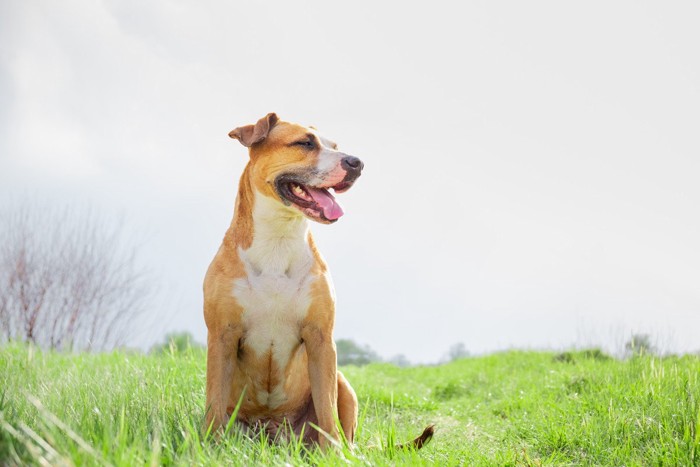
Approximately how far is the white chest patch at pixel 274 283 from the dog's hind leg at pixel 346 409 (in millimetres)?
472

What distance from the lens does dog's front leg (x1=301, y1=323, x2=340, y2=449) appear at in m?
4.09

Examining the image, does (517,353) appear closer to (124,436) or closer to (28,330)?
(28,330)

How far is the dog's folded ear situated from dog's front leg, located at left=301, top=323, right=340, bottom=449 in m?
1.28

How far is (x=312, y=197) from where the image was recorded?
4.19 metres

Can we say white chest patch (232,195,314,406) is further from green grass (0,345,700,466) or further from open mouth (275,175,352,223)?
green grass (0,345,700,466)

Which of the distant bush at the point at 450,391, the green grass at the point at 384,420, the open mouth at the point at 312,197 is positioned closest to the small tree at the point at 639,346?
the green grass at the point at 384,420

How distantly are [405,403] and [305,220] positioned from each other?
3.84m

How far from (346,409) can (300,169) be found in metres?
1.65

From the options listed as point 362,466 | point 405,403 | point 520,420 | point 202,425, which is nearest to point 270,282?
point 202,425

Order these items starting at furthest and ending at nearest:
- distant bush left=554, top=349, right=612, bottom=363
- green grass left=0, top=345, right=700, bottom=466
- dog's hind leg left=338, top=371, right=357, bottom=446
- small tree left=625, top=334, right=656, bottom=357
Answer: distant bush left=554, top=349, right=612, bottom=363 → small tree left=625, top=334, right=656, bottom=357 → dog's hind leg left=338, top=371, right=357, bottom=446 → green grass left=0, top=345, right=700, bottom=466

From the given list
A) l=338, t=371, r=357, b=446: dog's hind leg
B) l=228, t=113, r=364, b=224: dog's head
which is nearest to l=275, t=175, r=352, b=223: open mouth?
l=228, t=113, r=364, b=224: dog's head

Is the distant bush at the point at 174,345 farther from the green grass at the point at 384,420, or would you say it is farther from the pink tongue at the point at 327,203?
the pink tongue at the point at 327,203

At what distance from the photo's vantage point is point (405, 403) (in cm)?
743

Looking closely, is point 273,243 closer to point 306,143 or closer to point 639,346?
point 306,143
